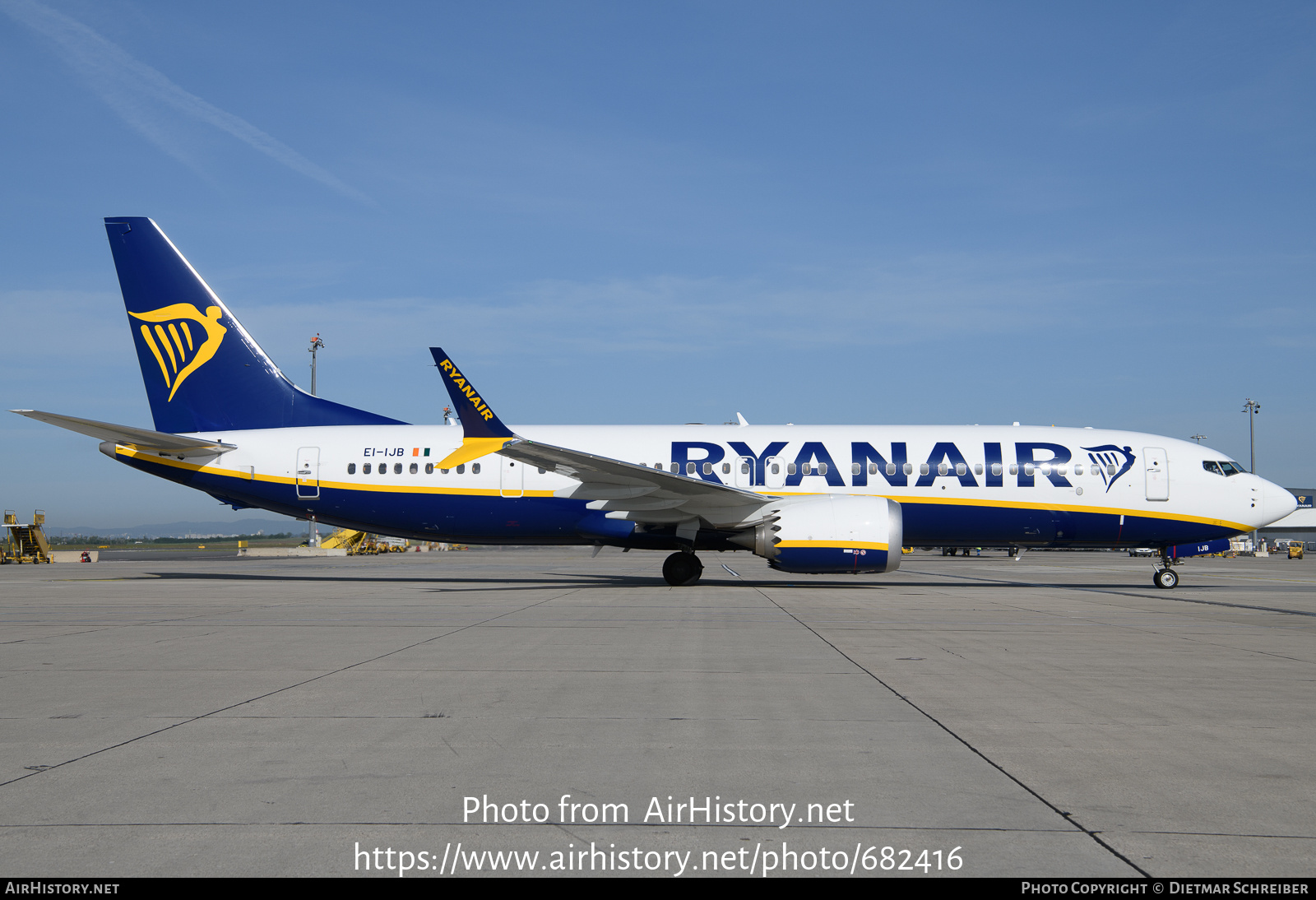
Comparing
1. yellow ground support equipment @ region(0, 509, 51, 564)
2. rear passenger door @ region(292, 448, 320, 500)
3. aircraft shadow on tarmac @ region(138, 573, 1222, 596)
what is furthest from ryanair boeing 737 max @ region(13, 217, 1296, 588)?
yellow ground support equipment @ region(0, 509, 51, 564)

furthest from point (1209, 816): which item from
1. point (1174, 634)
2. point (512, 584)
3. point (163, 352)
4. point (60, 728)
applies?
point (163, 352)

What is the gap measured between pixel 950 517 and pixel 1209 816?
1738 cm

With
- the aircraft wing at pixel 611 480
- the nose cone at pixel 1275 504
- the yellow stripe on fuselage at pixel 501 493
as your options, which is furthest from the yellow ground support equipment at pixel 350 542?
the nose cone at pixel 1275 504

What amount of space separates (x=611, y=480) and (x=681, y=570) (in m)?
2.66

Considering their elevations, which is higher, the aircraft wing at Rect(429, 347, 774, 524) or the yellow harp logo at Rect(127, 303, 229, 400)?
the yellow harp logo at Rect(127, 303, 229, 400)

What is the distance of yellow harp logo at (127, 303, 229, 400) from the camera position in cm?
2275

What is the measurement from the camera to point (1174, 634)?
1145 cm

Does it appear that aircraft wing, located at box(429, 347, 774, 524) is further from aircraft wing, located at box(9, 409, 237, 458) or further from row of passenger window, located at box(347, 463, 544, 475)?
aircraft wing, located at box(9, 409, 237, 458)

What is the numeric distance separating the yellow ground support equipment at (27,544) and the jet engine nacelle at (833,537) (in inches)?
1520

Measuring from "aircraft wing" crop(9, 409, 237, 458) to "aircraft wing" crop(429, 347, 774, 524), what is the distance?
650 centimetres

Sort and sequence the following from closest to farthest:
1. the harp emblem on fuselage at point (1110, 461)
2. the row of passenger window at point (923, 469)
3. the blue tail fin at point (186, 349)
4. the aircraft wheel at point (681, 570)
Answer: the aircraft wheel at point (681, 570) < the row of passenger window at point (923, 469) < the harp emblem on fuselage at point (1110, 461) < the blue tail fin at point (186, 349)

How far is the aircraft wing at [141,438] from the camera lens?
19.4 metres

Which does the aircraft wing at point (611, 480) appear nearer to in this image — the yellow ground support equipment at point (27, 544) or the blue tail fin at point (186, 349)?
the blue tail fin at point (186, 349)

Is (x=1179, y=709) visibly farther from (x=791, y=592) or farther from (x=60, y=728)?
(x=791, y=592)
